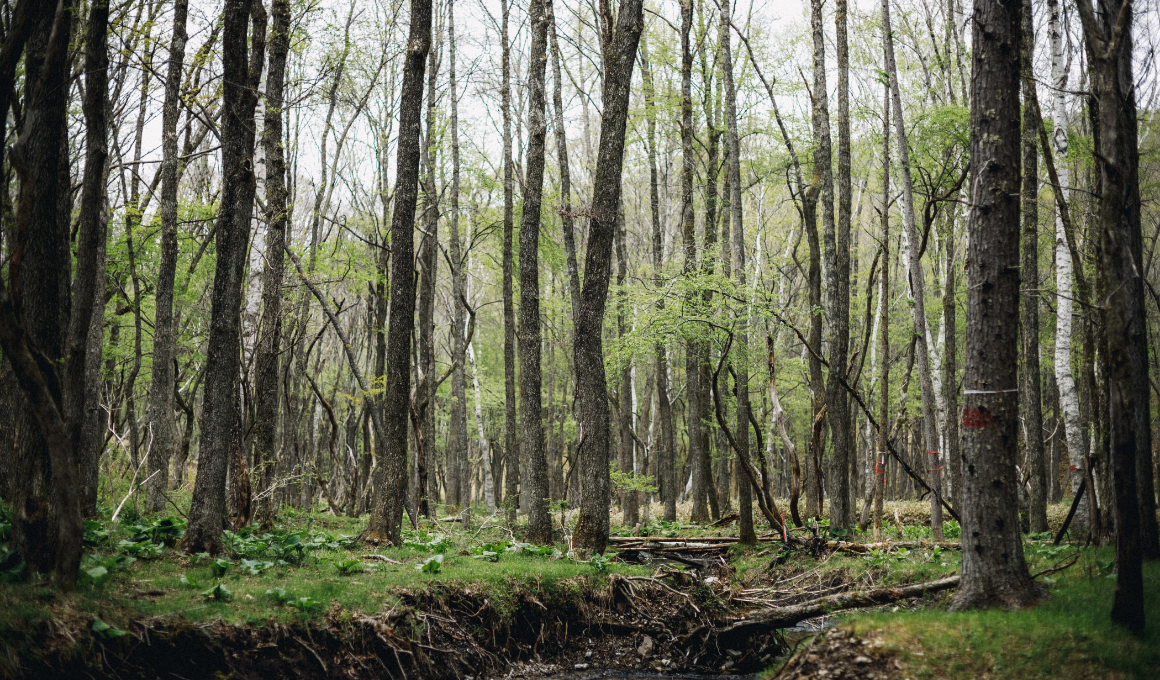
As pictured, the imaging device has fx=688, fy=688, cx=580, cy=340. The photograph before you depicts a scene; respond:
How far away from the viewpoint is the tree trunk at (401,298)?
9766 mm

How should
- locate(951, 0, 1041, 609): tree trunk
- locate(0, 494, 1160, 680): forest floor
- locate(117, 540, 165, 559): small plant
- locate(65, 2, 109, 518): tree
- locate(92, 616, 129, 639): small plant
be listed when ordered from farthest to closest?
1. locate(117, 540, 165, 559): small plant
2. locate(951, 0, 1041, 609): tree trunk
3. locate(65, 2, 109, 518): tree
4. locate(92, 616, 129, 639): small plant
5. locate(0, 494, 1160, 680): forest floor

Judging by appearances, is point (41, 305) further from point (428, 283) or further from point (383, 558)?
point (428, 283)

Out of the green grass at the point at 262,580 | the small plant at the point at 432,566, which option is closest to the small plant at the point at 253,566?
the green grass at the point at 262,580

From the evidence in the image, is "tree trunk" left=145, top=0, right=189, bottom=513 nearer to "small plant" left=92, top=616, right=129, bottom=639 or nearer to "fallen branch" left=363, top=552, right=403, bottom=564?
"fallen branch" left=363, top=552, right=403, bottom=564

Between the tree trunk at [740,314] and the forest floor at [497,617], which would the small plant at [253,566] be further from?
the tree trunk at [740,314]

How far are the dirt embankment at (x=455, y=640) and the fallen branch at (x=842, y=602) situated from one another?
322 mm

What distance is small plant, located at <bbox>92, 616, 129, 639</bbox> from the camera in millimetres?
5008

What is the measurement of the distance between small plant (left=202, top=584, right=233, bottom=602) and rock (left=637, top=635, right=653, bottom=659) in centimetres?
451

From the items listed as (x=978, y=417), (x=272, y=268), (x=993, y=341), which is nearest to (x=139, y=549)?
(x=272, y=268)

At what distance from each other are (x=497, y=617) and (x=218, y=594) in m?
A: 2.94

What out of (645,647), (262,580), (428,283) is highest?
(428,283)

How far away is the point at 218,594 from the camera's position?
20.0 feet

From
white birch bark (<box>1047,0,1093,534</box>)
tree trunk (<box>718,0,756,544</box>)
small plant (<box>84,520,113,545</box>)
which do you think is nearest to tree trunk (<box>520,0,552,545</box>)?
tree trunk (<box>718,0,756,544</box>)

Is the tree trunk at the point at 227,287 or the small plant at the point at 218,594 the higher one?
the tree trunk at the point at 227,287
